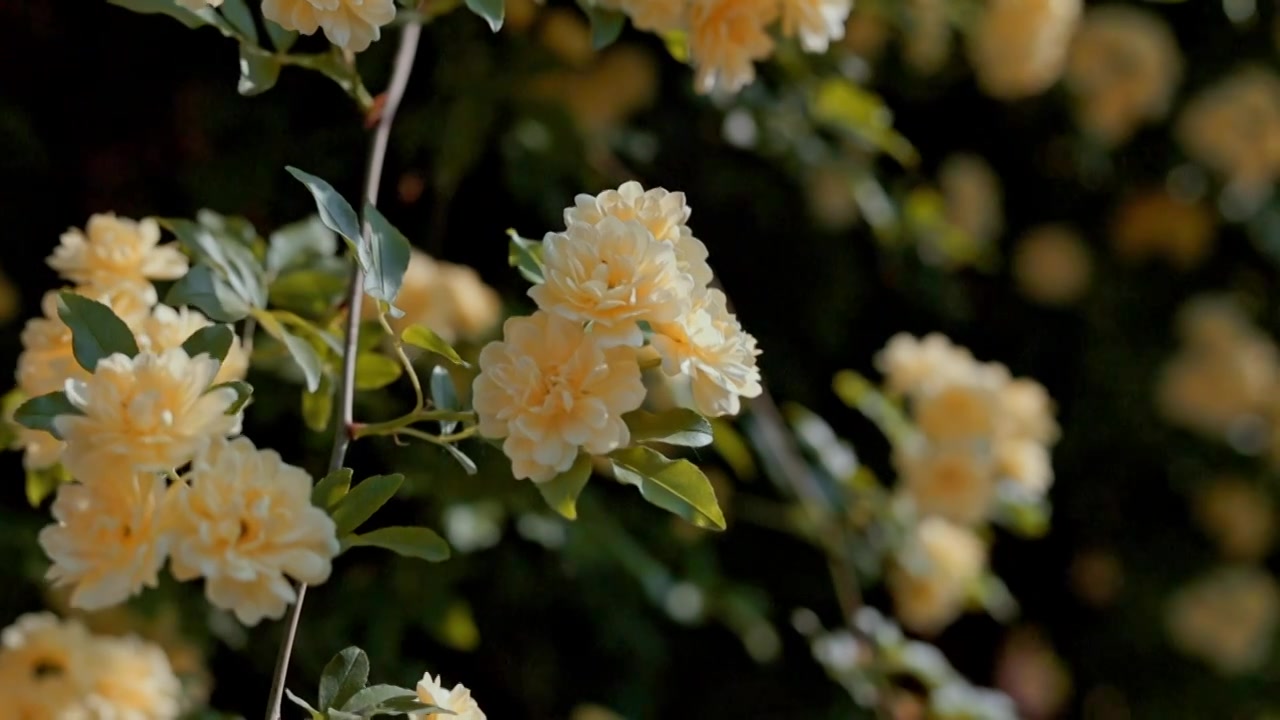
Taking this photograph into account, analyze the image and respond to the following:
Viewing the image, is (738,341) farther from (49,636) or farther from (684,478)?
(49,636)

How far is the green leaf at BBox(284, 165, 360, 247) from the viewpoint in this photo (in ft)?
2.18

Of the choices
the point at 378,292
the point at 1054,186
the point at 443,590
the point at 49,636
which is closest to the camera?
the point at 378,292

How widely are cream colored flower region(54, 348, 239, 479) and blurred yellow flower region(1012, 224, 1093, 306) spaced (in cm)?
171

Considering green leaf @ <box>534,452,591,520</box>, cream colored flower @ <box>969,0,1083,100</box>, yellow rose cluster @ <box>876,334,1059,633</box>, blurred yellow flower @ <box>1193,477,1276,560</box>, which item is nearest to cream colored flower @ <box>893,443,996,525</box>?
yellow rose cluster @ <box>876,334,1059,633</box>

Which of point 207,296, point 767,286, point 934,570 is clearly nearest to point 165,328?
point 207,296

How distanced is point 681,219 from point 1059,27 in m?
1.01

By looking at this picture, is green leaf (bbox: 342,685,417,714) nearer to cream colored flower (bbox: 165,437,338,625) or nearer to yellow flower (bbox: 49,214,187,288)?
cream colored flower (bbox: 165,437,338,625)

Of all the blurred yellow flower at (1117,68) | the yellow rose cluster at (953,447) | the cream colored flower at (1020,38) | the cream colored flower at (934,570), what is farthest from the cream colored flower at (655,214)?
the blurred yellow flower at (1117,68)

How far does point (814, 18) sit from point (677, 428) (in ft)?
1.12

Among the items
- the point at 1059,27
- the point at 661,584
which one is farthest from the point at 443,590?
the point at 1059,27

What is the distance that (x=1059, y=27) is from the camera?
5.15 ft

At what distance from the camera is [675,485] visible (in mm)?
705

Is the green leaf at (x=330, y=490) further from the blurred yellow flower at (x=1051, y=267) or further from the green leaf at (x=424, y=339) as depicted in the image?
the blurred yellow flower at (x=1051, y=267)

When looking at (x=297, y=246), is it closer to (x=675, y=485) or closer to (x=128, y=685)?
(x=128, y=685)
